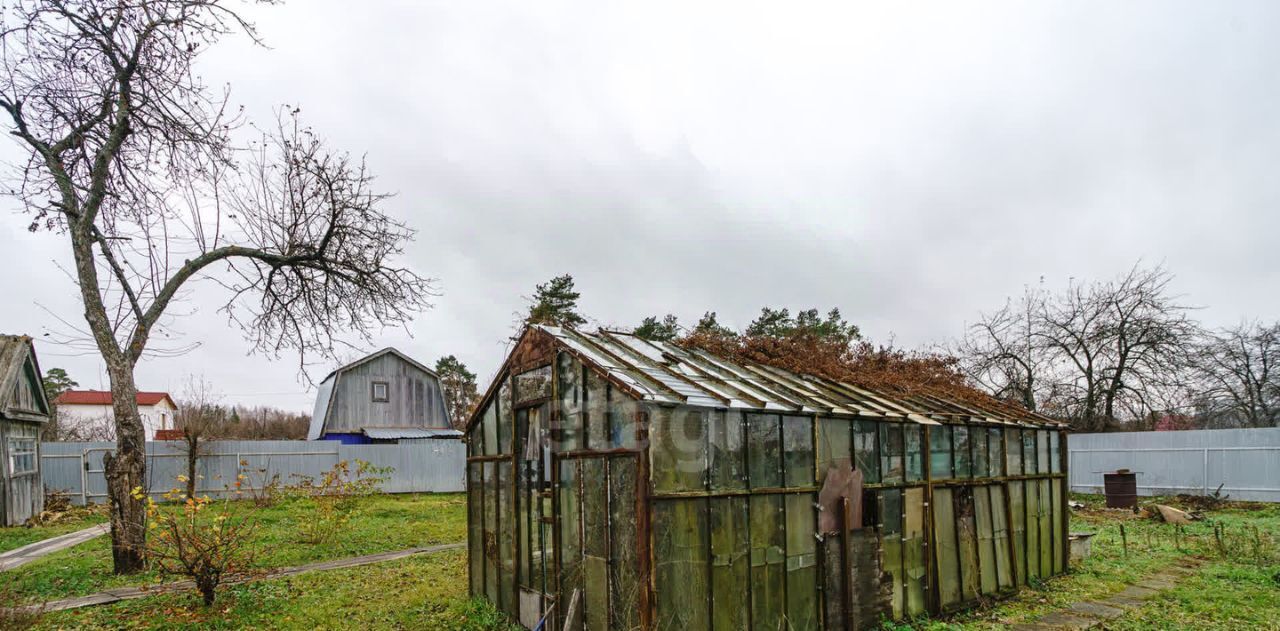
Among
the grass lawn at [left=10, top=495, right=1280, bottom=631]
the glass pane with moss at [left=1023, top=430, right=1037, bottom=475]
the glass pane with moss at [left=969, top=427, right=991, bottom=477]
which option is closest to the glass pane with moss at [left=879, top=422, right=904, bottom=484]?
the grass lawn at [left=10, top=495, right=1280, bottom=631]

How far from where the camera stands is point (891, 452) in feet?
33.8

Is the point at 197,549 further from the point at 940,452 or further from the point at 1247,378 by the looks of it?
the point at 1247,378

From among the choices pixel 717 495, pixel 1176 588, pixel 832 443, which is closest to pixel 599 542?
pixel 717 495

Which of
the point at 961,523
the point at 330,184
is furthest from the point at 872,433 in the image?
the point at 330,184

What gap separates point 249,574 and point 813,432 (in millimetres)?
8758

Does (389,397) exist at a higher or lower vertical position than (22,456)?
higher

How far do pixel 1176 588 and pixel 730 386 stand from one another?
29.9ft

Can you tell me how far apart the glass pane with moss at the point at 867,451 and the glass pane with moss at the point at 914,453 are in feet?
2.56

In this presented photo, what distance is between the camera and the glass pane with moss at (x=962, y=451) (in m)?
11.5

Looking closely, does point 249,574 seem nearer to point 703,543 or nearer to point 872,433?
point 703,543

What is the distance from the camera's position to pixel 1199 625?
32.4ft

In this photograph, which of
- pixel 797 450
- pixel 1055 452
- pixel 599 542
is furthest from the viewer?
pixel 1055 452

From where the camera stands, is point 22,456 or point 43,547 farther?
point 22,456

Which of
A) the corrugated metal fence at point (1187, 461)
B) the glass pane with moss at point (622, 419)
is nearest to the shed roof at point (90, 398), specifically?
the glass pane with moss at point (622, 419)
